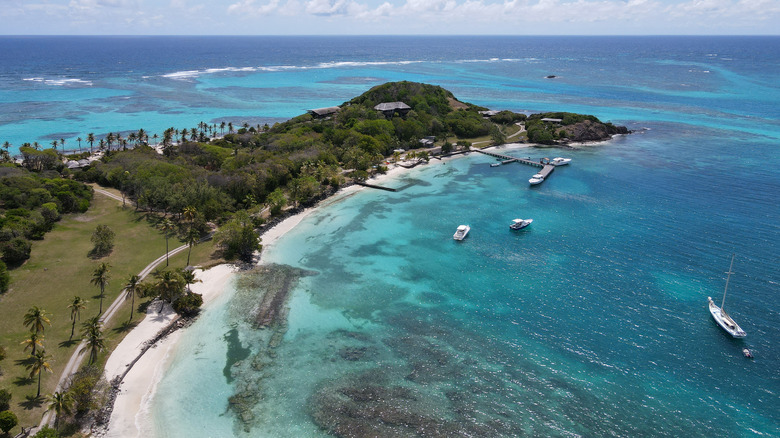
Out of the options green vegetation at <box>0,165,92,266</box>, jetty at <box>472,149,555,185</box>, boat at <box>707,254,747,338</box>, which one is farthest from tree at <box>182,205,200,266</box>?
jetty at <box>472,149,555,185</box>

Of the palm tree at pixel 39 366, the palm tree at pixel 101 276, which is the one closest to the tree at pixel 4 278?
the palm tree at pixel 101 276

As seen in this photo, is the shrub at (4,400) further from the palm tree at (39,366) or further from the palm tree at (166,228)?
the palm tree at (166,228)

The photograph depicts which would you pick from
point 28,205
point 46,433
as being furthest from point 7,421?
point 28,205

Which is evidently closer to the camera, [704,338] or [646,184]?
[704,338]

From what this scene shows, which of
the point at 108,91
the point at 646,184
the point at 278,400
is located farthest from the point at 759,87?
the point at 108,91

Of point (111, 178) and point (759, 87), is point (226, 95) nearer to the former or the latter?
point (111, 178)

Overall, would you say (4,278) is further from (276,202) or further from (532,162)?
(532,162)

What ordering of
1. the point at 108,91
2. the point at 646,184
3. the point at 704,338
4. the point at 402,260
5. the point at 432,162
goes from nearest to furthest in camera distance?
the point at 704,338 → the point at 402,260 → the point at 646,184 → the point at 432,162 → the point at 108,91

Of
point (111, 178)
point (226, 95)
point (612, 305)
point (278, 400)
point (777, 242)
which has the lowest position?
point (278, 400)
